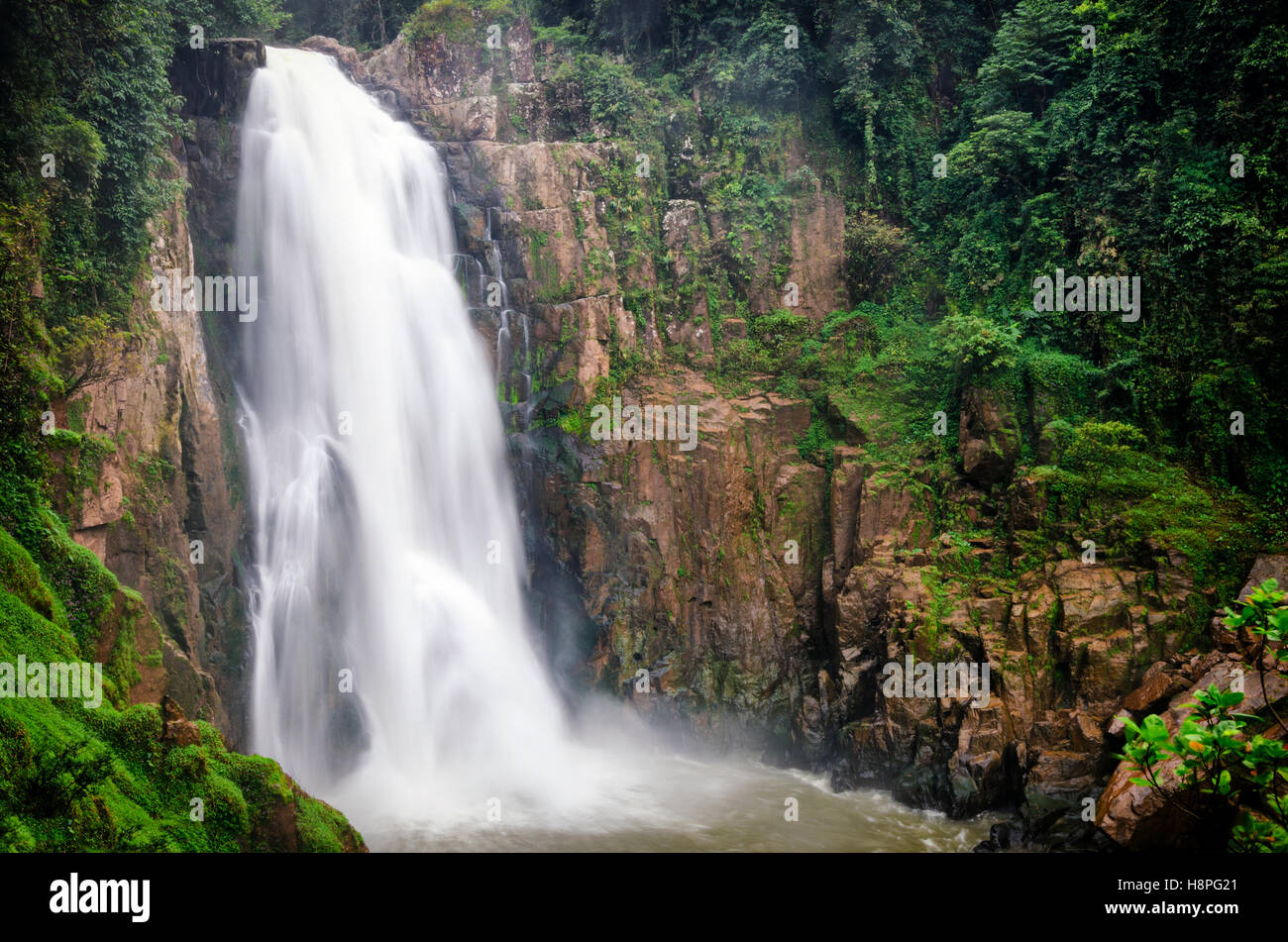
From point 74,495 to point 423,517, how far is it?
286 inches

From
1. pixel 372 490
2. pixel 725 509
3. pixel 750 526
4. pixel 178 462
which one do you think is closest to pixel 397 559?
pixel 372 490

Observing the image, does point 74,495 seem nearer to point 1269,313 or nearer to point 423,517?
point 423,517

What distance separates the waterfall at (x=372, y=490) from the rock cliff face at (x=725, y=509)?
848 millimetres

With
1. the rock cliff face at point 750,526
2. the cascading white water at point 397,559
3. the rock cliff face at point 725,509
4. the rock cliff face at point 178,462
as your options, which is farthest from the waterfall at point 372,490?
the rock cliff face at point 750,526

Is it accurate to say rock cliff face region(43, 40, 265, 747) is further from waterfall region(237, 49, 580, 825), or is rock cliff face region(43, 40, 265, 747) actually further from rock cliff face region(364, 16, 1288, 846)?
rock cliff face region(364, 16, 1288, 846)

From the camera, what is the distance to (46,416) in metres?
11.6

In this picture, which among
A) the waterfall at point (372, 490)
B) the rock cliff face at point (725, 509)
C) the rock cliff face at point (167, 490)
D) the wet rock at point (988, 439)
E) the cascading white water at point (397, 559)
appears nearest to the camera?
the rock cliff face at point (167, 490)

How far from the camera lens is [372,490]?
1761 cm

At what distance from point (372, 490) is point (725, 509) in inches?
314

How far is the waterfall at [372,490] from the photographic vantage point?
15852 mm

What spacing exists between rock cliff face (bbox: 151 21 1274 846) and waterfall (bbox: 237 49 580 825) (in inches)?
33.4

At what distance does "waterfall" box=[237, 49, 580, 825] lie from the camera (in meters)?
15.9

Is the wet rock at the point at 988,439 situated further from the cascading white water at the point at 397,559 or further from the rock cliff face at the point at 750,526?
the cascading white water at the point at 397,559

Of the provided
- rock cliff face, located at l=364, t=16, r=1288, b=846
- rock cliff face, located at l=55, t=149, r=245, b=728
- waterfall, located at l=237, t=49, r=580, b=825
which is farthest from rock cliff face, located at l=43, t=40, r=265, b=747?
rock cliff face, located at l=364, t=16, r=1288, b=846
